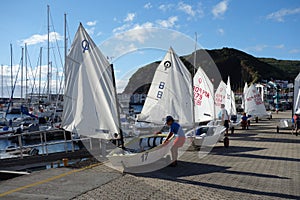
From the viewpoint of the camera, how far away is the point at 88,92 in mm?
8320

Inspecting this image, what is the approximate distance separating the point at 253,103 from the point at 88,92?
21.6 meters

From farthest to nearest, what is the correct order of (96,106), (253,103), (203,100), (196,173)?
(253,103)
(203,100)
(96,106)
(196,173)

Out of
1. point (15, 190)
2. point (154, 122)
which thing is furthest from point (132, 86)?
point (15, 190)

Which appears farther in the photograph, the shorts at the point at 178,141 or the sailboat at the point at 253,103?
the sailboat at the point at 253,103

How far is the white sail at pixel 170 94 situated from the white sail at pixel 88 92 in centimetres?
539

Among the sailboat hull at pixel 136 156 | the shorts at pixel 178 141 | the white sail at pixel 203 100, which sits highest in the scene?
the white sail at pixel 203 100

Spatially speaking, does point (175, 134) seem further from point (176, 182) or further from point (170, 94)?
point (170, 94)

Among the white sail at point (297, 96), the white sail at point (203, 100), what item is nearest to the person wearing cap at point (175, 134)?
the white sail at point (203, 100)

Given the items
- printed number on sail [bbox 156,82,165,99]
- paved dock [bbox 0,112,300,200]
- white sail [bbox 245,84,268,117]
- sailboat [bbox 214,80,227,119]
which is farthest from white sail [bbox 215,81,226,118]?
paved dock [bbox 0,112,300,200]

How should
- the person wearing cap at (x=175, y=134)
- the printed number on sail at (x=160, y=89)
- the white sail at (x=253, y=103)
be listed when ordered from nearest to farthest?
the person wearing cap at (x=175, y=134) → the printed number on sail at (x=160, y=89) → the white sail at (x=253, y=103)

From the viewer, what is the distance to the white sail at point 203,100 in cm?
1552

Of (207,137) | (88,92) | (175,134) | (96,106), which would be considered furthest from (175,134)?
(207,137)

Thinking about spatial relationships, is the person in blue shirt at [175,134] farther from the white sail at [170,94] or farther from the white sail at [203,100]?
the white sail at [203,100]

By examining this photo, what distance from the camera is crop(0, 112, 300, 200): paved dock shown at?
5.42m
